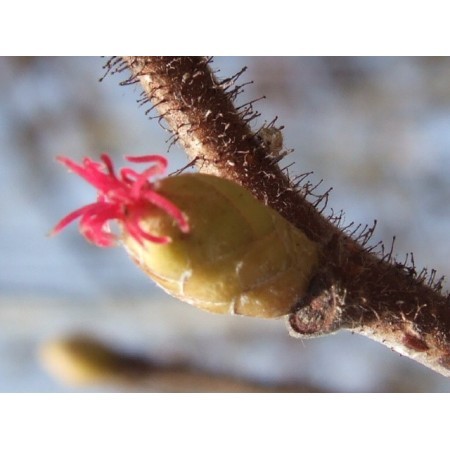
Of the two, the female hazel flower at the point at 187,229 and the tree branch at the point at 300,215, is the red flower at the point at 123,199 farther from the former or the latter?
the tree branch at the point at 300,215

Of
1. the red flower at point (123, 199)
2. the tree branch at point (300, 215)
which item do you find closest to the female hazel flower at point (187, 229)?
the red flower at point (123, 199)

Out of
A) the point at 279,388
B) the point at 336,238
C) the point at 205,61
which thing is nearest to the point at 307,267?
the point at 336,238

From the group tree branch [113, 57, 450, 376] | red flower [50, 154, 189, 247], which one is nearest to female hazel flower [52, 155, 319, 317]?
red flower [50, 154, 189, 247]

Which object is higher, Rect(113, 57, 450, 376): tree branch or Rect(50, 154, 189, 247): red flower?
Rect(113, 57, 450, 376): tree branch

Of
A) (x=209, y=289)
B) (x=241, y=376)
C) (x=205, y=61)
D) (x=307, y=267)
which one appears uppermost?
(x=241, y=376)

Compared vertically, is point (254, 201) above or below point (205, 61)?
below

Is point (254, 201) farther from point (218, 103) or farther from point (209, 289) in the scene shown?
point (218, 103)

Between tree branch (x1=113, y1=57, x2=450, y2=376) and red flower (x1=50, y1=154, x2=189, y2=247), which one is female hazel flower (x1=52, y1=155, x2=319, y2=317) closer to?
red flower (x1=50, y1=154, x2=189, y2=247)
